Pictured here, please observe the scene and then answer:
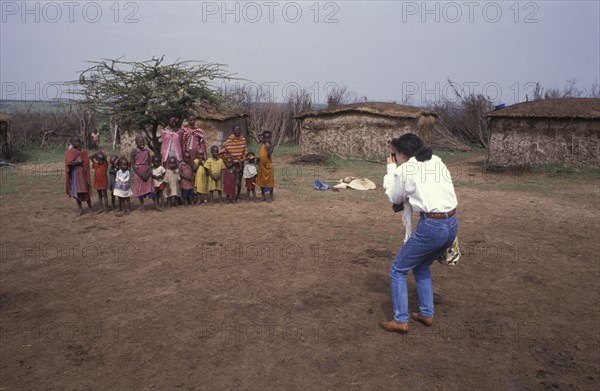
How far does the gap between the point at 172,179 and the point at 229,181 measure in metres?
1.04

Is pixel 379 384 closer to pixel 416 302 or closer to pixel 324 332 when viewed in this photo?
pixel 324 332

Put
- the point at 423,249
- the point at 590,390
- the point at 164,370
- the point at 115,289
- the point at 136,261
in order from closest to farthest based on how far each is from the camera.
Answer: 1. the point at 590,390
2. the point at 164,370
3. the point at 423,249
4. the point at 115,289
5. the point at 136,261

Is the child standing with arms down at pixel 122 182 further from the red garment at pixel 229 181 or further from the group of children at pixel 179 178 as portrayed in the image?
the red garment at pixel 229 181

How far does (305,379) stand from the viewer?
3018 mm

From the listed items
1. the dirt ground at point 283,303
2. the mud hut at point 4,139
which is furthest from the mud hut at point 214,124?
the dirt ground at point 283,303

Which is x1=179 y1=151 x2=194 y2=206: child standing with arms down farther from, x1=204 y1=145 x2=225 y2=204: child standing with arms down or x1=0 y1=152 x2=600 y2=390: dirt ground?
x1=0 y1=152 x2=600 y2=390: dirt ground

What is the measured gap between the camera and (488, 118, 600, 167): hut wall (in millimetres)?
12148

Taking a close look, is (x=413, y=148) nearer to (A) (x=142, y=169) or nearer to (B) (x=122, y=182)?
(A) (x=142, y=169)

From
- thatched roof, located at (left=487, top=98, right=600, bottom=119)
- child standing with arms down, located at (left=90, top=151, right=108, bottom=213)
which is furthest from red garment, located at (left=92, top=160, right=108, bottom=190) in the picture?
thatched roof, located at (left=487, top=98, right=600, bottom=119)

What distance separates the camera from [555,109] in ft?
40.7

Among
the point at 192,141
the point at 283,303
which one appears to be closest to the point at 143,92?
the point at 192,141

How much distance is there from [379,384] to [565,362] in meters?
1.39

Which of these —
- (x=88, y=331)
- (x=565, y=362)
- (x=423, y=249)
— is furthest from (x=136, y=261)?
(x=565, y=362)

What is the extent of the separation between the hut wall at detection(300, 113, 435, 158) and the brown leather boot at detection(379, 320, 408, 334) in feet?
38.9
